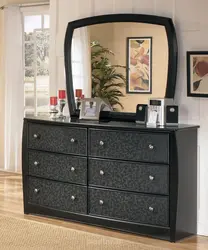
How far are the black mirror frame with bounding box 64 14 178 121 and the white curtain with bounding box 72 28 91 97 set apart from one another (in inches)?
1.7

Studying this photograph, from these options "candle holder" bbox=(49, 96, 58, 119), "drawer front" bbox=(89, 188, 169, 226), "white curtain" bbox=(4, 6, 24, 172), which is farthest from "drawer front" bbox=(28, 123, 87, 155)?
"white curtain" bbox=(4, 6, 24, 172)

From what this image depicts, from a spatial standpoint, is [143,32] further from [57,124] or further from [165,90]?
[57,124]

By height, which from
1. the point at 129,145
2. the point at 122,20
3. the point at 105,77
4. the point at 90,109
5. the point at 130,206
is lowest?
the point at 130,206

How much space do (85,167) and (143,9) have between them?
1381mm

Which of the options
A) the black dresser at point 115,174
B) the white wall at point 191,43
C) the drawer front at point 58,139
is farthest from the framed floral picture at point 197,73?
the drawer front at point 58,139

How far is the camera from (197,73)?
5031 mm

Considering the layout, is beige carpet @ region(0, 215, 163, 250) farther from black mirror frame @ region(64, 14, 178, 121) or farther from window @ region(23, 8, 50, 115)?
window @ region(23, 8, 50, 115)

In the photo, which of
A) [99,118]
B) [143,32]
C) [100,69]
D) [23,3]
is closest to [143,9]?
[143,32]

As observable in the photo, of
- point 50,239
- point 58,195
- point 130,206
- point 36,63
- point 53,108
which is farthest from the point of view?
point 36,63

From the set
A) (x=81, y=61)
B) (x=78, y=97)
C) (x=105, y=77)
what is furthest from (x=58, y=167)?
(x=81, y=61)

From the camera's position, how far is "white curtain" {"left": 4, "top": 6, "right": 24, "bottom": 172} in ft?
24.9

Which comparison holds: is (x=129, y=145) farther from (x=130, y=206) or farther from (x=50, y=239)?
(x=50, y=239)

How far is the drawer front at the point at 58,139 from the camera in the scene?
17.2 feet

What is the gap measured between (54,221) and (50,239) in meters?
0.56
